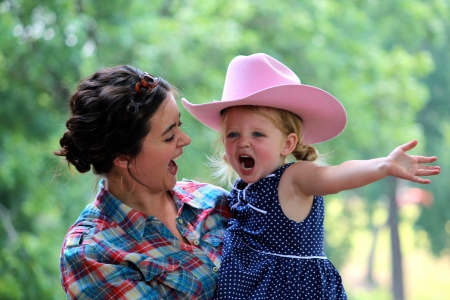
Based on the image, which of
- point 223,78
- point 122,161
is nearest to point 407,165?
point 122,161

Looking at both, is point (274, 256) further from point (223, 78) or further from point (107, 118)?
point (223, 78)

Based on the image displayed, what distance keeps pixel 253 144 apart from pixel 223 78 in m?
3.43

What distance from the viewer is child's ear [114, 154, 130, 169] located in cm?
162

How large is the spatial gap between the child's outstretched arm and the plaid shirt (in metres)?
0.30

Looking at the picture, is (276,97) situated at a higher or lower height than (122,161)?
higher

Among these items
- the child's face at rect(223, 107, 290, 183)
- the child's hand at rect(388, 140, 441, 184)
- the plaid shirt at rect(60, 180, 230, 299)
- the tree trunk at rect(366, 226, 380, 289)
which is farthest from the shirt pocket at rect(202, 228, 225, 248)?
the tree trunk at rect(366, 226, 380, 289)

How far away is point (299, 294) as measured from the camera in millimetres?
1589

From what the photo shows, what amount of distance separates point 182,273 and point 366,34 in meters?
5.41

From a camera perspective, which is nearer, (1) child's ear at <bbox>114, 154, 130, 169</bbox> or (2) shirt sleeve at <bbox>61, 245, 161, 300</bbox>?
(2) shirt sleeve at <bbox>61, 245, 161, 300</bbox>

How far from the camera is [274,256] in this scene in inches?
63.3

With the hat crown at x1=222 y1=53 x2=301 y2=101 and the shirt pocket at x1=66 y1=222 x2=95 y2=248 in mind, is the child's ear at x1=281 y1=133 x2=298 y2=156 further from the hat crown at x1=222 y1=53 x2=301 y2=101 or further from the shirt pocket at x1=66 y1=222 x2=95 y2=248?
the shirt pocket at x1=66 y1=222 x2=95 y2=248

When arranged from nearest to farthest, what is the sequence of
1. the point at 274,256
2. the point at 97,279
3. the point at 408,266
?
1. the point at 97,279
2. the point at 274,256
3. the point at 408,266

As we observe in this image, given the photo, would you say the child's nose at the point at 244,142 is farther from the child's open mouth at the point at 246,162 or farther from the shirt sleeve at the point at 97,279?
the shirt sleeve at the point at 97,279

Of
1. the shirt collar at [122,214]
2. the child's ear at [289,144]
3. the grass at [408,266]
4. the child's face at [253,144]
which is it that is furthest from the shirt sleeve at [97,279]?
the grass at [408,266]
